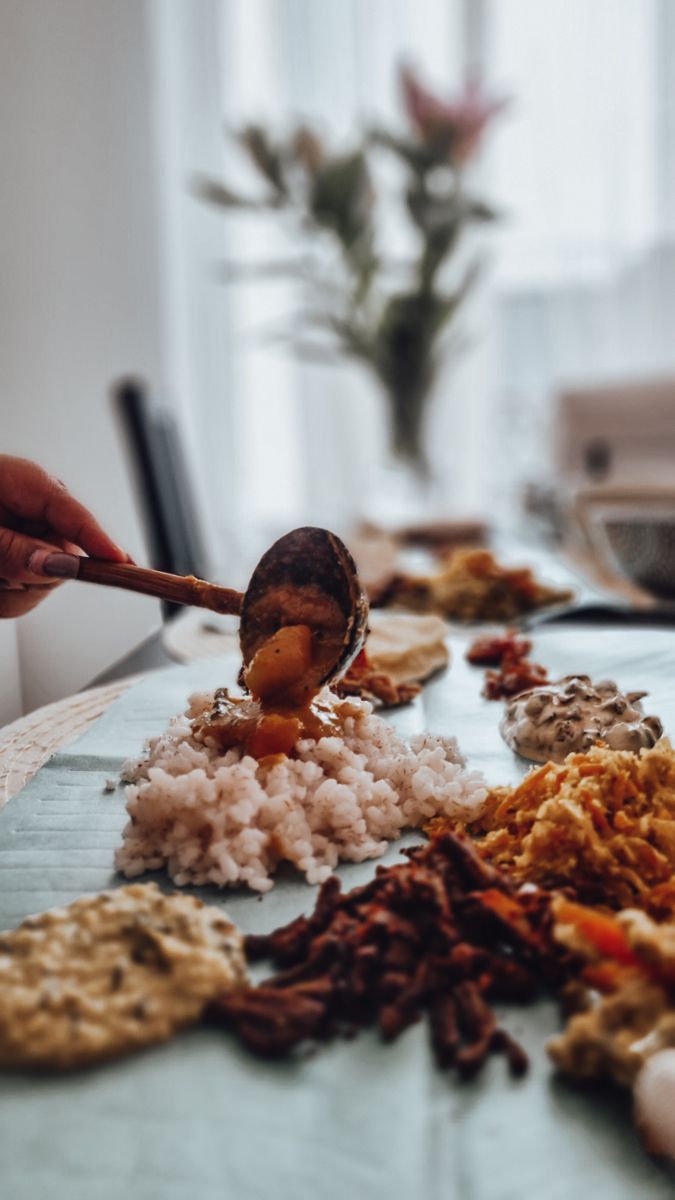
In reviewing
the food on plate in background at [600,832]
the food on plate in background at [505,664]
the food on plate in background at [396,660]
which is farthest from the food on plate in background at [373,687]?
the food on plate in background at [600,832]

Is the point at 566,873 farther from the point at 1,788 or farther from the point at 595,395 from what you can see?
the point at 595,395

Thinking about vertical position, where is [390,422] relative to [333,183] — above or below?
below

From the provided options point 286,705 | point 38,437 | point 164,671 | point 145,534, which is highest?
point 38,437

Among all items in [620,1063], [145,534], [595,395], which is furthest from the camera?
[595,395]

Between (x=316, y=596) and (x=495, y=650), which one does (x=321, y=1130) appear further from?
(x=495, y=650)

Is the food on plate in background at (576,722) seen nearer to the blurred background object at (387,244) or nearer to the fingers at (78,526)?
the fingers at (78,526)

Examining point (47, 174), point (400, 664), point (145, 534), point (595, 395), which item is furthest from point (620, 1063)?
point (595, 395)
